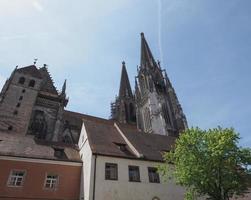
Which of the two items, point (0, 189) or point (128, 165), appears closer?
point (0, 189)

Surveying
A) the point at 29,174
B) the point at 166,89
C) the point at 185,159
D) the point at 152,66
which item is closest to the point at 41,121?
the point at 29,174

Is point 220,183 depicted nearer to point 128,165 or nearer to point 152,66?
point 128,165

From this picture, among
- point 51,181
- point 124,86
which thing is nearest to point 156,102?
point 124,86

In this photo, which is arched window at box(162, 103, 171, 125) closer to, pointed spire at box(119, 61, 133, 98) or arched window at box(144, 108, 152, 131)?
arched window at box(144, 108, 152, 131)

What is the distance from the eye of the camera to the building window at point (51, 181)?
1486cm

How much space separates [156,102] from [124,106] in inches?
626

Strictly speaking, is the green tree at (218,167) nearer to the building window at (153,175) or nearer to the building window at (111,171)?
the building window at (153,175)

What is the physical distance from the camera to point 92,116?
160 feet

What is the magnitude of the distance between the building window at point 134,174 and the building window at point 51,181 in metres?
5.36

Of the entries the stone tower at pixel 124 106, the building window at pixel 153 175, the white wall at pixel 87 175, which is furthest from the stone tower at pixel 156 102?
the white wall at pixel 87 175

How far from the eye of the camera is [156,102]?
50.4 metres

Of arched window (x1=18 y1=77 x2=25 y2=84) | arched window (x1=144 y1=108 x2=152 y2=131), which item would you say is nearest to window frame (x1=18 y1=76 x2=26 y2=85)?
arched window (x1=18 y1=77 x2=25 y2=84)

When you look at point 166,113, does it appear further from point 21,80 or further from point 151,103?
point 21,80

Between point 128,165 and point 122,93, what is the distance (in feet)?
176
